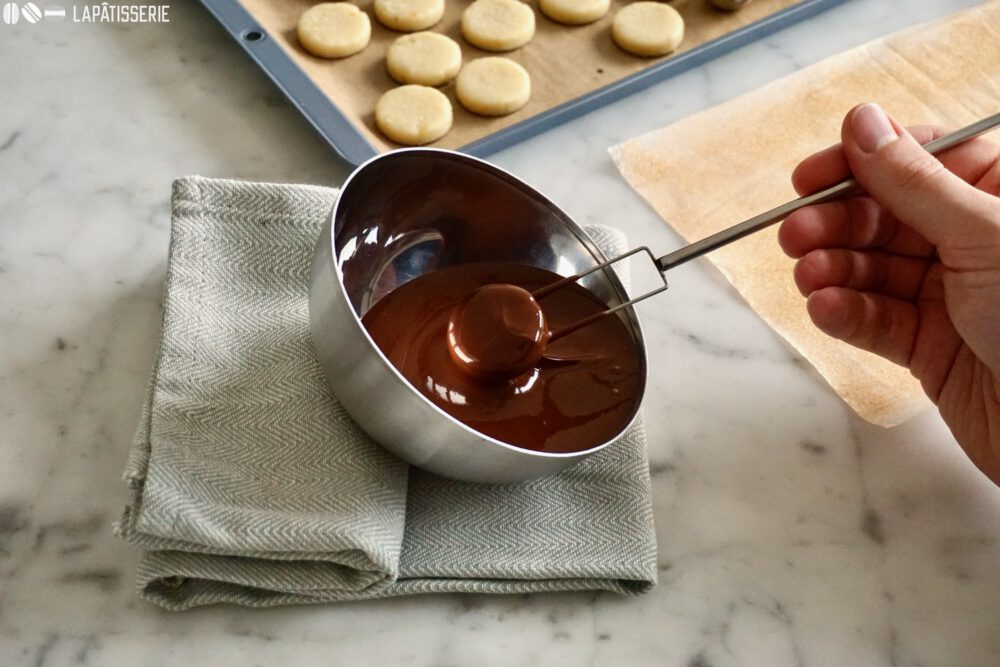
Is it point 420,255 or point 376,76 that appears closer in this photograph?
point 420,255

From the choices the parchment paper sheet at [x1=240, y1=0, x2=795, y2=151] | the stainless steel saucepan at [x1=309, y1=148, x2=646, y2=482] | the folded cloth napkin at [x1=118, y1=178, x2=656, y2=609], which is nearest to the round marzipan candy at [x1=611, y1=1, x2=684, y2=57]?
the parchment paper sheet at [x1=240, y1=0, x2=795, y2=151]

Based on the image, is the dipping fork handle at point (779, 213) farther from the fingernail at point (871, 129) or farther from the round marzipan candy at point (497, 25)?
the round marzipan candy at point (497, 25)

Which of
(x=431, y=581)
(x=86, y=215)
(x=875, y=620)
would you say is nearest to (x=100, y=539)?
(x=431, y=581)

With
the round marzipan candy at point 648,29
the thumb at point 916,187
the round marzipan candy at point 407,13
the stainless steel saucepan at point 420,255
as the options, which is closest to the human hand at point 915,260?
the thumb at point 916,187

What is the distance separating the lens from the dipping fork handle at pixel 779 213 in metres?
0.72

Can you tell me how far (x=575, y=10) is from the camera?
117 centimetres

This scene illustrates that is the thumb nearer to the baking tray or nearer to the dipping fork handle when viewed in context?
the dipping fork handle

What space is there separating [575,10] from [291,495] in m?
0.72

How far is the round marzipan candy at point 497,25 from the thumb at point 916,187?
1.49ft

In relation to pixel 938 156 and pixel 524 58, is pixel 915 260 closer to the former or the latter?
pixel 938 156

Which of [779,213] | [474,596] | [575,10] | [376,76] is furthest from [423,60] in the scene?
[474,596]

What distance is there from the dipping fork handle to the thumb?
0.02 metres

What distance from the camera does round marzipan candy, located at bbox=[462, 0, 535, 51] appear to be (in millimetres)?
1140

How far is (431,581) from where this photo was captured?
0.72m
